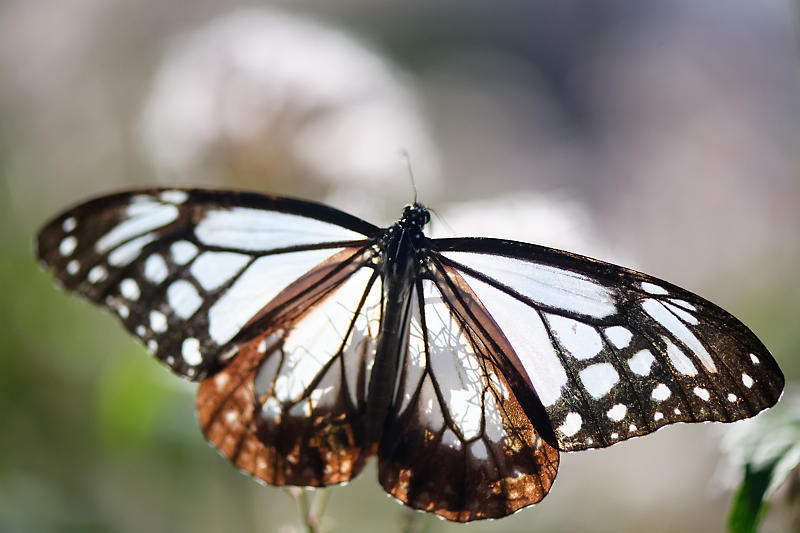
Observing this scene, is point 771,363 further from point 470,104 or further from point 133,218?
point 470,104

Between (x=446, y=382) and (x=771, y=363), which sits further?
(x=446, y=382)

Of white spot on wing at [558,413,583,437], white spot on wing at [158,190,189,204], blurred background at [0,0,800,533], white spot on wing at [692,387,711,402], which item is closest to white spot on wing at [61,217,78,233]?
white spot on wing at [158,190,189,204]

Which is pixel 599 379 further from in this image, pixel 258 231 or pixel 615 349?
pixel 258 231

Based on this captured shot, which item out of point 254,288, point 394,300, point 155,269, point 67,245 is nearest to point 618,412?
point 394,300

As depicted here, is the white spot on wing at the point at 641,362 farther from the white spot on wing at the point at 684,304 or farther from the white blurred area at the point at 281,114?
the white blurred area at the point at 281,114

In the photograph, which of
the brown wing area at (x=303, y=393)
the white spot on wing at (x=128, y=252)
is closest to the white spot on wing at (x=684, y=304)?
the brown wing area at (x=303, y=393)

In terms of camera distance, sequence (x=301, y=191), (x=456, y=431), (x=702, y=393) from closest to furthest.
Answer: (x=702, y=393)
(x=456, y=431)
(x=301, y=191)

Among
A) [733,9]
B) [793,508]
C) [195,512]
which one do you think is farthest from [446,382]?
[733,9]
